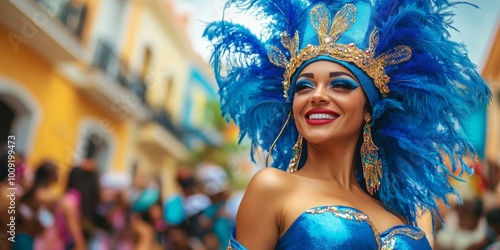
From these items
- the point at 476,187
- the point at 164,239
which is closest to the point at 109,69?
the point at 164,239

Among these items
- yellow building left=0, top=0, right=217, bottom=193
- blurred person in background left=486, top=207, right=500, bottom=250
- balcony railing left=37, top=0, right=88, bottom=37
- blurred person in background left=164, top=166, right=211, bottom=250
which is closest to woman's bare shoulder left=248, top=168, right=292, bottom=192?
blurred person in background left=486, top=207, right=500, bottom=250

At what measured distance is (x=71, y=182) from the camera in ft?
19.5

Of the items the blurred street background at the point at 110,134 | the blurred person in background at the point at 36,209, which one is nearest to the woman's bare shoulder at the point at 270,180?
the blurred street background at the point at 110,134

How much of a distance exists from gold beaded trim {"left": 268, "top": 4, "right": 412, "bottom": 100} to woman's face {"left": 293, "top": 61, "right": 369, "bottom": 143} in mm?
51

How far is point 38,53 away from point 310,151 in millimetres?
5422

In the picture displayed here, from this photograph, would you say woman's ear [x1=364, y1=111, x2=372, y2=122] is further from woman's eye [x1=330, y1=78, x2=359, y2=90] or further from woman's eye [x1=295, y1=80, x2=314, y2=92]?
woman's eye [x1=295, y1=80, x2=314, y2=92]

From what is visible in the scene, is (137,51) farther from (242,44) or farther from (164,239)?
(242,44)

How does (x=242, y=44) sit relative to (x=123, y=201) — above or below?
above

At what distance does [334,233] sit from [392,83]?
2.37 ft

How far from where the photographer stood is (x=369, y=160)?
2.47 metres

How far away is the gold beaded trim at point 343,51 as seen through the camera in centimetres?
236

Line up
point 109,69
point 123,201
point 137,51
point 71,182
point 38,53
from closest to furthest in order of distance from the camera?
1. point 71,182
2. point 123,201
3. point 38,53
4. point 109,69
5. point 137,51

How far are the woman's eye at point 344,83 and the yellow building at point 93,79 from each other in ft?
12.0

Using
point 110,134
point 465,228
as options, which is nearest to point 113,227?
point 110,134
